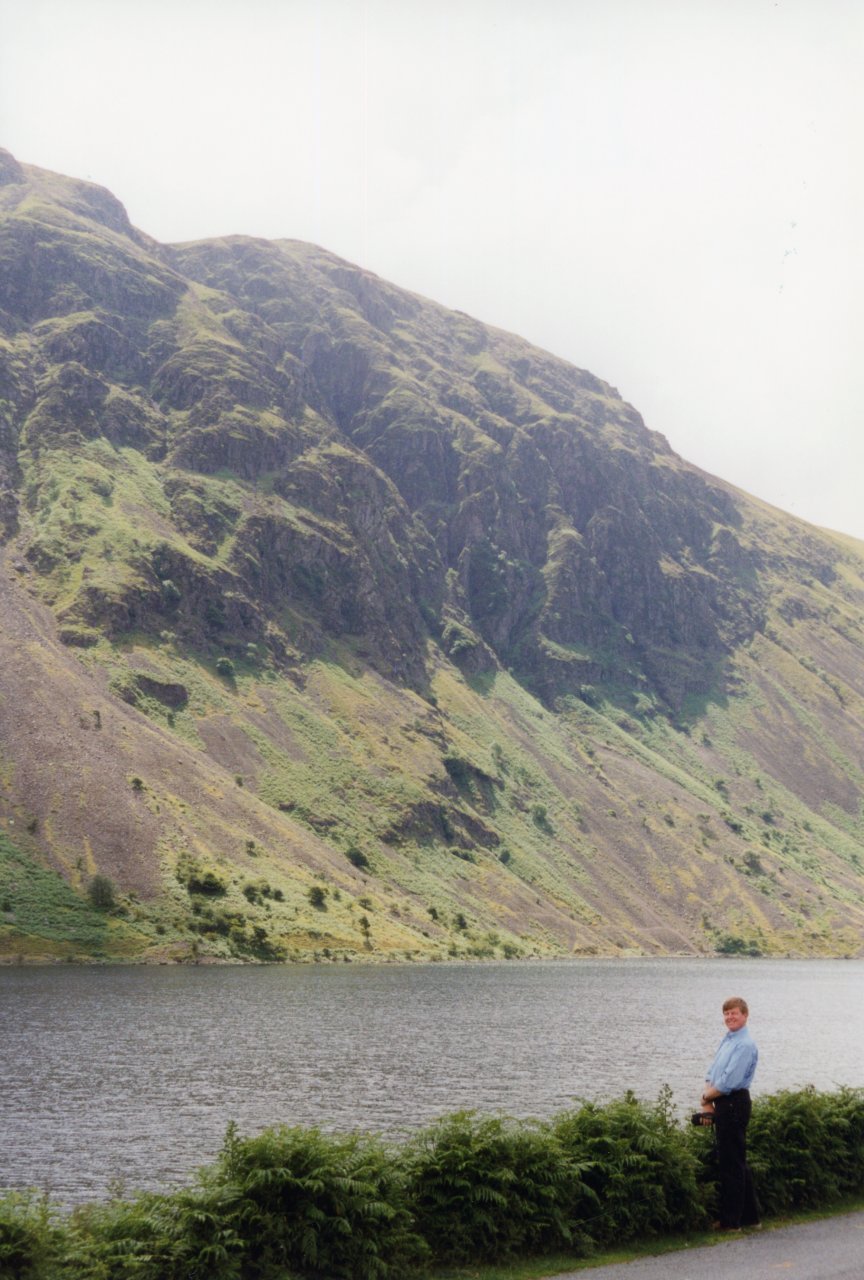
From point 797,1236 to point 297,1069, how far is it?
46168 mm

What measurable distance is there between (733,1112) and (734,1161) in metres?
1.15

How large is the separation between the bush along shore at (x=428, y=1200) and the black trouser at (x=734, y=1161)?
356 mm

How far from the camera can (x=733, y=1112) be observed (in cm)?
1914

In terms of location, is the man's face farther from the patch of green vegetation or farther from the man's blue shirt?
the patch of green vegetation

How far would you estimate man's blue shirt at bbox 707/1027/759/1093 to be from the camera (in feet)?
61.4

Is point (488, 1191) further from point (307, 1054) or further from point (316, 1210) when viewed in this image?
point (307, 1054)

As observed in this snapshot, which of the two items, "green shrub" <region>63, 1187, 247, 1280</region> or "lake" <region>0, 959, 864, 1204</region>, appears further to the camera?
"lake" <region>0, 959, 864, 1204</region>

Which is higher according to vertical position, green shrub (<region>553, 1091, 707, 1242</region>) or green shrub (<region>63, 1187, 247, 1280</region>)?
green shrub (<region>553, 1091, 707, 1242</region>)

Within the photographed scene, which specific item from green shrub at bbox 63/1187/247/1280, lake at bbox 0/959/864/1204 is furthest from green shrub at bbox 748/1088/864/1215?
lake at bbox 0/959/864/1204

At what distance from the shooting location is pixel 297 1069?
60375 millimetres

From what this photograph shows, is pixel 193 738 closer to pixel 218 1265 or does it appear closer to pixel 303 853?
pixel 303 853

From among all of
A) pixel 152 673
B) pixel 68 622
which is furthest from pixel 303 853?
pixel 68 622

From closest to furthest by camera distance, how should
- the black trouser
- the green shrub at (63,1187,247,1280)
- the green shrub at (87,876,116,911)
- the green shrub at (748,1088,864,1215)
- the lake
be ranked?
the green shrub at (63,1187,247,1280) → the black trouser → the green shrub at (748,1088,864,1215) → the lake → the green shrub at (87,876,116,911)

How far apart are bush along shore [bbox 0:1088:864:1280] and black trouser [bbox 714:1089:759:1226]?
0.36 m
